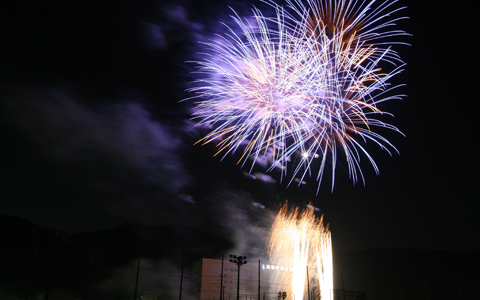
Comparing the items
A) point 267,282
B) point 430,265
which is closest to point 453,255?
point 430,265

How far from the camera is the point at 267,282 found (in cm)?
6425

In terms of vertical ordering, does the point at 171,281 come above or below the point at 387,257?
below

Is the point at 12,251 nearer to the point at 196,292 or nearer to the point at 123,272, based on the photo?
the point at 123,272

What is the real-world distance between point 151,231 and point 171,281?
4192 cm

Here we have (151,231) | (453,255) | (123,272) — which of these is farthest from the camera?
(151,231)

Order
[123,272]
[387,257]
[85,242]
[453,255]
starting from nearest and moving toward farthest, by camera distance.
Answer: [85,242] → [123,272] → [453,255] → [387,257]

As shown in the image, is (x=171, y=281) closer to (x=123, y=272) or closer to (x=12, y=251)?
(x=123, y=272)

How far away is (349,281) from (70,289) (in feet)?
228

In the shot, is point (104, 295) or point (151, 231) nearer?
point (104, 295)

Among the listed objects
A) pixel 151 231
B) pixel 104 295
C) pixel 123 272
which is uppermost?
pixel 151 231

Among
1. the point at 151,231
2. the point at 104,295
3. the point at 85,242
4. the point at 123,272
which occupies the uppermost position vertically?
the point at 151,231

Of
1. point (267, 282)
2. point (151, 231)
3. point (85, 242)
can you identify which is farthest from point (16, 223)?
point (151, 231)

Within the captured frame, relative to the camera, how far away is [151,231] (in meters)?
119

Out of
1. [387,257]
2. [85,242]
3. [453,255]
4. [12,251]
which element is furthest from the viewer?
[387,257]
